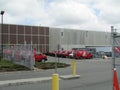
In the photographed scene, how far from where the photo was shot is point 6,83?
14.8 m

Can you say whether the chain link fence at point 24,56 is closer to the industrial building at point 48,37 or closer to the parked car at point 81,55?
the parked car at point 81,55

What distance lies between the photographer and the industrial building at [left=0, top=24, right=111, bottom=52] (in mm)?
72375

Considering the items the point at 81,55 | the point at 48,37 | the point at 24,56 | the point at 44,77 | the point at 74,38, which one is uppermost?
the point at 74,38

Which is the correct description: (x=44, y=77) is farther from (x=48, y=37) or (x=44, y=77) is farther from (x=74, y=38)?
(x=74, y=38)

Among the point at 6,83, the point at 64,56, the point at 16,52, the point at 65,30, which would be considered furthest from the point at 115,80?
the point at 65,30

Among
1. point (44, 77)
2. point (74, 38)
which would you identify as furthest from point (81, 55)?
point (74, 38)

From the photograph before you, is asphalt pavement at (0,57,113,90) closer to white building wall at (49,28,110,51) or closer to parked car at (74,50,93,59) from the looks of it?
parked car at (74,50,93,59)

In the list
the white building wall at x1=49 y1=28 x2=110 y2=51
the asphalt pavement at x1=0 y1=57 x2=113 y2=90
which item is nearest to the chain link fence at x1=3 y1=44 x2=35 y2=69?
the asphalt pavement at x1=0 y1=57 x2=113 y2=90

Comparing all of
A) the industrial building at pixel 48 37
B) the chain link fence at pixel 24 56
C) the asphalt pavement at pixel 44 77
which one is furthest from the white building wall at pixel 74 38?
the asphalt pavement at pixel 44 77

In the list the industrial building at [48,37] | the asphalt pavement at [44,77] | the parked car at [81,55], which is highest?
the industrial building at [48,37]

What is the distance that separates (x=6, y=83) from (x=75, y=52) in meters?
39.0

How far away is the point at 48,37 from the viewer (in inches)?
3132

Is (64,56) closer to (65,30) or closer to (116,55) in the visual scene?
(65,30)

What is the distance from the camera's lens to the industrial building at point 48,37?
72375 millimetres
